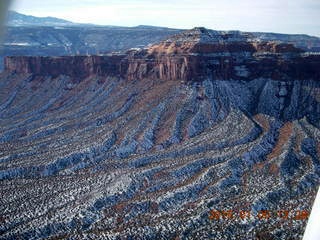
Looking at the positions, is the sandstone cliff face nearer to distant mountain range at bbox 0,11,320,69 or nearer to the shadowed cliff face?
the shadowed cliff face

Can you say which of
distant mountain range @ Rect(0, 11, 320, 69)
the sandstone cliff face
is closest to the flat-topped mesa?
the sandstone cliff face

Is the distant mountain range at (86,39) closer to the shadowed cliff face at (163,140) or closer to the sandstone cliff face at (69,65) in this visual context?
the sandstone cliff face at (69,65)

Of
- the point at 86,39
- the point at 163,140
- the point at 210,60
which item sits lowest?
the point at 163,140

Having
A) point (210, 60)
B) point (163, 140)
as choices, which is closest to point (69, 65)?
point (210, 60)

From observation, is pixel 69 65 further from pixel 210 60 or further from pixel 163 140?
pixel 163 140

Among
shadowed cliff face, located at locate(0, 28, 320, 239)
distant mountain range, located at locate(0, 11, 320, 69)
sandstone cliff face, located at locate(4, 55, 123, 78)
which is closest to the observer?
shadowed cliff face, located at locate(0, 28, 320, 239)

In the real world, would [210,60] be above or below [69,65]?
above
